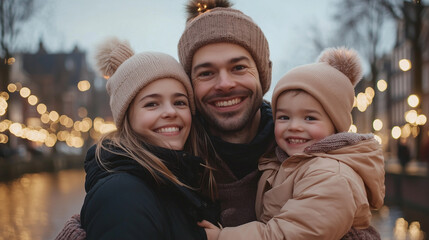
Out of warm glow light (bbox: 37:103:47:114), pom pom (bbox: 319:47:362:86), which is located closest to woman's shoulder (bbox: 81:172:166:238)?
pom pom (bbox: 319:47:362:86)

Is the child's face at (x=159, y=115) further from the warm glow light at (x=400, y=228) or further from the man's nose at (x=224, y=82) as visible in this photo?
the warm glow light at (x=400, y=228)

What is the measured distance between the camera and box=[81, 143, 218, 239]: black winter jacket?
1.92 meters

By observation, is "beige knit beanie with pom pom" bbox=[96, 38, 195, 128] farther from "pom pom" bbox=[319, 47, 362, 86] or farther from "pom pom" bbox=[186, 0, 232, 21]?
"pom pom" bbox=[319, 47, 362, 86]

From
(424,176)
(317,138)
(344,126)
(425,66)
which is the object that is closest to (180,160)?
(317,138)

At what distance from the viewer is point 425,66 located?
3528 centimetres

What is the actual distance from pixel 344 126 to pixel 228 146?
2.70 feet

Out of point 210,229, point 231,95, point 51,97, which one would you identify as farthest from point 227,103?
point 51,97

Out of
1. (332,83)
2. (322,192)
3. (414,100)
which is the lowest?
(414,100)

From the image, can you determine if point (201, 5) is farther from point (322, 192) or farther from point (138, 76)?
point (322, 192)

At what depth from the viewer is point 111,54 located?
3094 millimetres

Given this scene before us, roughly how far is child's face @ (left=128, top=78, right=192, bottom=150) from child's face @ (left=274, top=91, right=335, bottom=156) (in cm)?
70

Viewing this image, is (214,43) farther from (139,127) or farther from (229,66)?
(139,127)

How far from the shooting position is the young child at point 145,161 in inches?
77.4

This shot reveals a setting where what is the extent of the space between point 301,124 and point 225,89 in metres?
0.62
